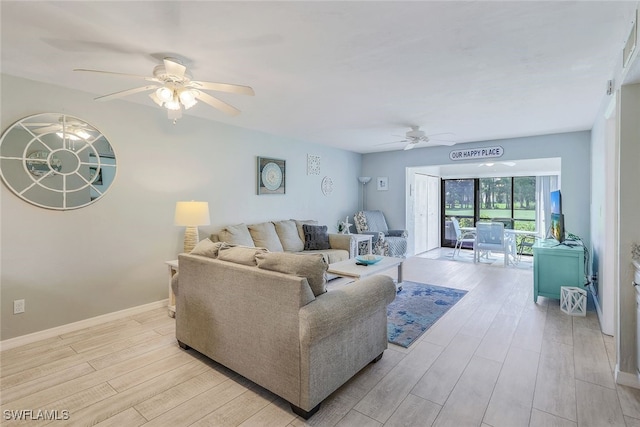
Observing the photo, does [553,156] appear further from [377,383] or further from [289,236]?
[377,383]

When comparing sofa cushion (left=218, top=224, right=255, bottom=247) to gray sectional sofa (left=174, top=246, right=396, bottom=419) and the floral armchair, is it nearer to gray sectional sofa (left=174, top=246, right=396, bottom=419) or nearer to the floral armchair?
gray sectional sofa (left=174, top=246, right=396, bottom=419)

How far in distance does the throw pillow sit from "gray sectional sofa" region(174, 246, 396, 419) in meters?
2.58

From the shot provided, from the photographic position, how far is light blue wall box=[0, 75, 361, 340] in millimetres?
2799

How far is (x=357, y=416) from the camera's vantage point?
1834mm

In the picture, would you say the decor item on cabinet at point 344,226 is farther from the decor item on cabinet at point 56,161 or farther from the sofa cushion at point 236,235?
the decor item on cabinet at point 56,161

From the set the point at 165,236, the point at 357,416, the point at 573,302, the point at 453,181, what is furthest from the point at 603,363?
the point at 453,181

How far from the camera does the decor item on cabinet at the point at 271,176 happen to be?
489 centimetres

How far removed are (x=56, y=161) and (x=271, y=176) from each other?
271 cm

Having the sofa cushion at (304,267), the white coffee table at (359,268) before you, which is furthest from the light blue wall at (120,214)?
the sofa cushion at (304,267)

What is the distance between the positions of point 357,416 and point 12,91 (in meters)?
3.81

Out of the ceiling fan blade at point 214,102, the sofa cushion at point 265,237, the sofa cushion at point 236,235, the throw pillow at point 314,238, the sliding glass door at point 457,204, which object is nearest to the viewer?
the ceiling fan blade at point 214,102

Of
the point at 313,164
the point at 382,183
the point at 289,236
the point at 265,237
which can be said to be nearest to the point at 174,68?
the point at 265,237

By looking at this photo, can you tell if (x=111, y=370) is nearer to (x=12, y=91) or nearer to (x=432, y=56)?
(x=12, y=91)

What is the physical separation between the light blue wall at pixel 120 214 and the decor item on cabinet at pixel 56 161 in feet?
0.24
